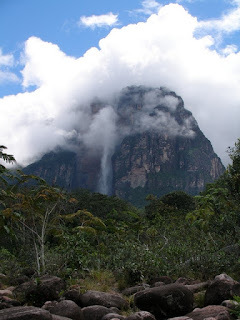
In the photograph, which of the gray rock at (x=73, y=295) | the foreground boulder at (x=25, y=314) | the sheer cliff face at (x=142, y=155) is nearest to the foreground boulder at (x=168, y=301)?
the gray rock at (x=73, y=295)

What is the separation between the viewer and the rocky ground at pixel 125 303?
5896mm

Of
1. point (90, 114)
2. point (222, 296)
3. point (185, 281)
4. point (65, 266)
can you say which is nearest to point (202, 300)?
point (222, 296)

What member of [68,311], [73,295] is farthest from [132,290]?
[68,311]

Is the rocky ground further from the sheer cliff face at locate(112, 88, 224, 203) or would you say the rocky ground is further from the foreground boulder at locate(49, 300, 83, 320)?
the sheer cliff face at locate(112, 88, 224, 203)

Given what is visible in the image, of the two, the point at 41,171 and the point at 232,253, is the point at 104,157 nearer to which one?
the point at 41,171

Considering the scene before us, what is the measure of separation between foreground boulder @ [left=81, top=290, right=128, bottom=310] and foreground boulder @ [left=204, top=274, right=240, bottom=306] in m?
1.94

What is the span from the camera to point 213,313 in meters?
5.97

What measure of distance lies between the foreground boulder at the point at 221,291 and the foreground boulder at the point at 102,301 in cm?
194

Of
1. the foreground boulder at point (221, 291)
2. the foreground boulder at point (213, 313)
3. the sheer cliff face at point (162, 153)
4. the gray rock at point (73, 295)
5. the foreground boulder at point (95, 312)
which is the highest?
the sheer cliff face at point (162, 153)

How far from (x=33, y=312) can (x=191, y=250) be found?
21.5ft

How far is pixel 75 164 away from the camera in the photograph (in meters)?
142

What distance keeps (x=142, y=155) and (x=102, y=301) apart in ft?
384

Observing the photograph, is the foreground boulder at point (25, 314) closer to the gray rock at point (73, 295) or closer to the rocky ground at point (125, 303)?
the rocky ground at point (125, 303)

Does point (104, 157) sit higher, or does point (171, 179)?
point (104, 157)
